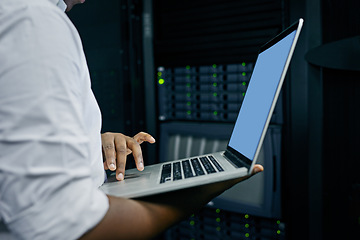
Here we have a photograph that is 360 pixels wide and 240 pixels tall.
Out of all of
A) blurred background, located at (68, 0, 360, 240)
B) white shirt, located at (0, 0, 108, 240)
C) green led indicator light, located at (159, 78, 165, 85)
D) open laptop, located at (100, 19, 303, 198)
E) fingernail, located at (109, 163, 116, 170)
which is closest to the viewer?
white shirt, located at (0, 0, 108, 240)

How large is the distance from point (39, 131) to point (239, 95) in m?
0.85

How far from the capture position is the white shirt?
323 mm

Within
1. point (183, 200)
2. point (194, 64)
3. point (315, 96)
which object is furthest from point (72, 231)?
point (194, 64)

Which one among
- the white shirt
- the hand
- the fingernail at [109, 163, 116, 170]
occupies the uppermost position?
the white shirt

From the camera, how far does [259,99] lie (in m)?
0.63

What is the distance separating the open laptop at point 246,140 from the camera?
0.46 meters

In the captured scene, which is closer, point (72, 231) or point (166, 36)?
point (72, 231)

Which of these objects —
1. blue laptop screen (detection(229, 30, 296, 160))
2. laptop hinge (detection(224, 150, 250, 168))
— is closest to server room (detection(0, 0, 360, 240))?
blue laptop screen (detection(229, 30, 296, 160))

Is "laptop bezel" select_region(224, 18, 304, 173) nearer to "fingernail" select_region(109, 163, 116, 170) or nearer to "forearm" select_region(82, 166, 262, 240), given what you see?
"forearm" select_region(82, 166, 262, 240)

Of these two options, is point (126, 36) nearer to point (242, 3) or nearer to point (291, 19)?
point (242, 3)

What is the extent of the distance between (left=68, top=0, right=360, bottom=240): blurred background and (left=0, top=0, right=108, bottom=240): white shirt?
0.67 m

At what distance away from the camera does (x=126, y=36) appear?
4.04ft

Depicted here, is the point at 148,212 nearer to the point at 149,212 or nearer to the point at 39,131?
the point at 149,212

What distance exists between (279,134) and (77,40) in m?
0.77
